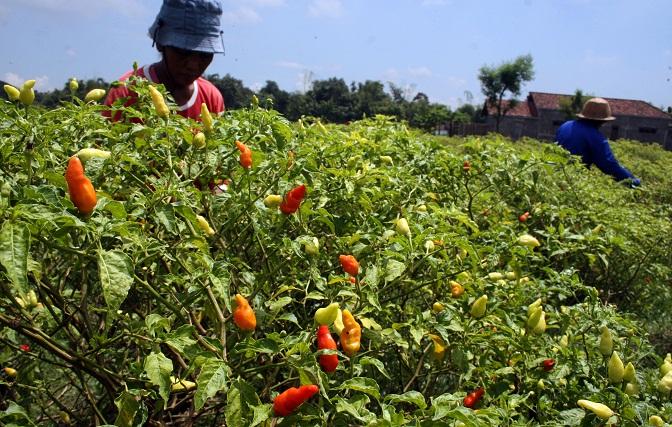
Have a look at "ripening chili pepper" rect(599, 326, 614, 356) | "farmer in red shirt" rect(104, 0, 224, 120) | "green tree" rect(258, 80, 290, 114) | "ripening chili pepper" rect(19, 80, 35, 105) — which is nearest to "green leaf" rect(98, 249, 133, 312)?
"ripening chili pepper" rect(19, 80, 35, 105)

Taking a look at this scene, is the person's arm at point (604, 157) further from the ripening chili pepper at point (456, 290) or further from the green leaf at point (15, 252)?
the green leaf at point (15, 252)

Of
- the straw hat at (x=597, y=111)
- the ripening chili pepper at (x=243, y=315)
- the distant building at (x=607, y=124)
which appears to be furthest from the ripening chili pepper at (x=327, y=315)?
the distant building at (x=607, y=124)

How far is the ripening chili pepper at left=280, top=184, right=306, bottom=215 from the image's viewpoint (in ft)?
4.46

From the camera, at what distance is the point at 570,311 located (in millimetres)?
1752

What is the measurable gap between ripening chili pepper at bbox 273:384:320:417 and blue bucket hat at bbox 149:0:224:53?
1.96 metres

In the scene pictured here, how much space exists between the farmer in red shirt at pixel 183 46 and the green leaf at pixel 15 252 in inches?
66.9

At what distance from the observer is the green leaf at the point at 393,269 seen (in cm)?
138

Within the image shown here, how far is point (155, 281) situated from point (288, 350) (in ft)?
1.78

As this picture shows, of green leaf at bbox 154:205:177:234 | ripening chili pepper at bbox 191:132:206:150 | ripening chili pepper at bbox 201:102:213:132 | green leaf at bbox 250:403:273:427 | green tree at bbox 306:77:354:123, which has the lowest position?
green leaf at bbox 250:403:273:427

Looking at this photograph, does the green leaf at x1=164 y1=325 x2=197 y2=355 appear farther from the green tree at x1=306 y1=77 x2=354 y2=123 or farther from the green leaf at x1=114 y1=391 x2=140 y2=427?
the green tree at x1=306 y1=77 x2=354 y2=123

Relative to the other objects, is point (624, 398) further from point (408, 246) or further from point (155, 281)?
point (155, 281)

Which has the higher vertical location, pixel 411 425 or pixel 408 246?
pixel 408 246

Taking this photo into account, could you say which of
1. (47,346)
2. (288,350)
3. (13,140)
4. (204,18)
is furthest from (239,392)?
(204,18)

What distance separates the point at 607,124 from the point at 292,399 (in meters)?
51.1
